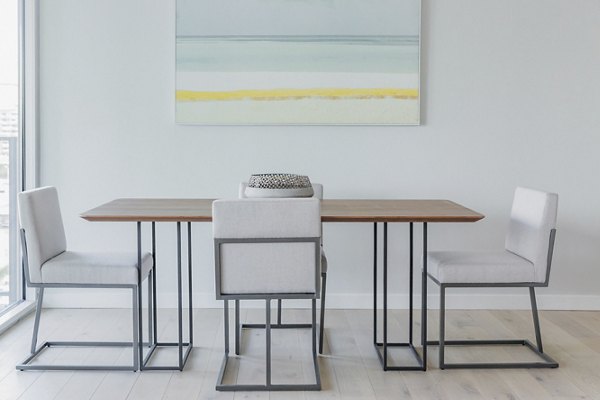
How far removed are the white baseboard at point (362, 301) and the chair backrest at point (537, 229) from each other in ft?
3.09

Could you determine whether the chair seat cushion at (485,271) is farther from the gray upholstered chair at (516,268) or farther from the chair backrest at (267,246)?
the chair backrest at (267,246)

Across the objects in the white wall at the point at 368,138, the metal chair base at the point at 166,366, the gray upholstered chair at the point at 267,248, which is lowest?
the metal chair base at the point at 166,366

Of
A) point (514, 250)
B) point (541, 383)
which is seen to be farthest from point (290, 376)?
point (514, 250)

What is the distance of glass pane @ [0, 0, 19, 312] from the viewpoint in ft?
12.3

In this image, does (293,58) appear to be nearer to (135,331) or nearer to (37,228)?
(37,228)

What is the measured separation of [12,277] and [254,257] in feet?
6.37

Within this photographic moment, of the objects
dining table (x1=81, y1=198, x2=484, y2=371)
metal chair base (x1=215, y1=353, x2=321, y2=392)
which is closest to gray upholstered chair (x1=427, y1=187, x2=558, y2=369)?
dining table (x1=81, y1=198, x2=484, y2=371)

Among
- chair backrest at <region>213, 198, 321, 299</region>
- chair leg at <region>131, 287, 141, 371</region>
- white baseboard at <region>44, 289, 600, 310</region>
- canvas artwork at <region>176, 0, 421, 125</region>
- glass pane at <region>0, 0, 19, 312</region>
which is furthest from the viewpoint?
white baseboard at <region>44, 289, 600, 310</region>

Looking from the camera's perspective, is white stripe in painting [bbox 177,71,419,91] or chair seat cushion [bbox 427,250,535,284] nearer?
chair seat cushion [bbox 427,250,535,284]

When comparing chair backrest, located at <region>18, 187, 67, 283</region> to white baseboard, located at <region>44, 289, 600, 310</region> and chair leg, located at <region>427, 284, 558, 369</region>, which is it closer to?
white baseboard, located at <region>44, 289, 600, 310</region>

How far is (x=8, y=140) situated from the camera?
3.83 metres

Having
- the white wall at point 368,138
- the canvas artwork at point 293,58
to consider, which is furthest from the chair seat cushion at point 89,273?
the canvas artwork at point 293,58

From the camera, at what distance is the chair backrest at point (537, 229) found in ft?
10.0

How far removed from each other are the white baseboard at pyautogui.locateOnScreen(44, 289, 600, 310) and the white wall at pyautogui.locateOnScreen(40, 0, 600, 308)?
0.01 m
